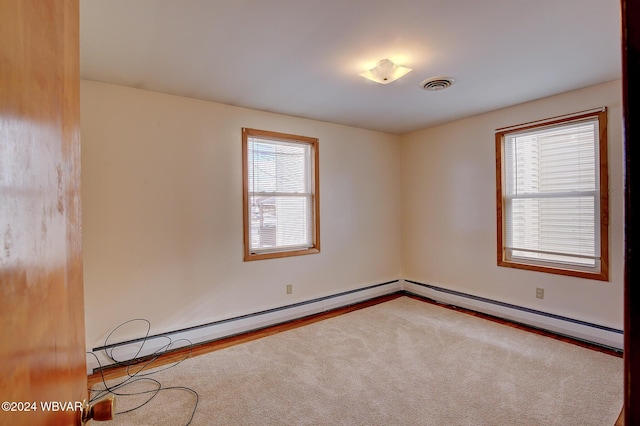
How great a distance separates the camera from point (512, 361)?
2.53m

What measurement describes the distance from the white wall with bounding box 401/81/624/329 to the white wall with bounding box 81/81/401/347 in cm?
144

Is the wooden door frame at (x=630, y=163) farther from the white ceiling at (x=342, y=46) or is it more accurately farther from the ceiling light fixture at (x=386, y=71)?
the ceiling light fixture at (x=386, y=71)

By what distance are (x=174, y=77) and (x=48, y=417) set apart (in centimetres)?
261

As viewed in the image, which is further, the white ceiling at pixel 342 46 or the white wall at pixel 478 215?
the white wall at pixel 478 215

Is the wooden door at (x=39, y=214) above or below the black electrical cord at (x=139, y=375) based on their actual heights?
above

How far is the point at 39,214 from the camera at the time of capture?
0.51 m

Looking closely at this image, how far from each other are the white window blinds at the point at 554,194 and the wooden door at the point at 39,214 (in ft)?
12.6

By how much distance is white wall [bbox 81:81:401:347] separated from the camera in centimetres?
257

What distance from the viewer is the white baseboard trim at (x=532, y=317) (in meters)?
2.75

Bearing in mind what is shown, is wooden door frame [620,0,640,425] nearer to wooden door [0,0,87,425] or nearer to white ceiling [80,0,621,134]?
wooden door [0,0,87,425]

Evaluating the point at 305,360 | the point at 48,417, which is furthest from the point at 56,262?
the point at 305,360

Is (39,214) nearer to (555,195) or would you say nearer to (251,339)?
(251,339)

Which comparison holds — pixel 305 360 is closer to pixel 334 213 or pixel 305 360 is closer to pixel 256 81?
pixel 334 213

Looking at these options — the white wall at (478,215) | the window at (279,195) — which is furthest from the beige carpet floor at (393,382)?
the window at (279,195)
